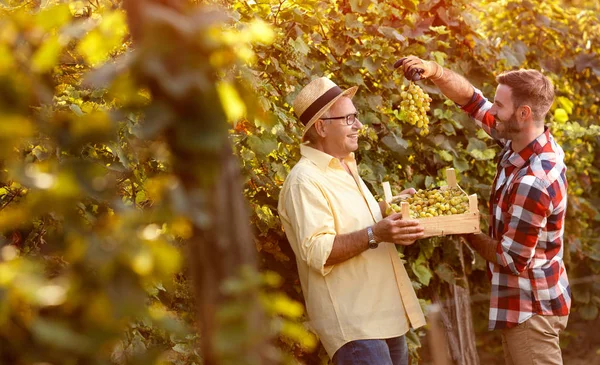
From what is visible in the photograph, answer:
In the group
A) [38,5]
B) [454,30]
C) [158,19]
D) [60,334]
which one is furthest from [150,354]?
[454,30]

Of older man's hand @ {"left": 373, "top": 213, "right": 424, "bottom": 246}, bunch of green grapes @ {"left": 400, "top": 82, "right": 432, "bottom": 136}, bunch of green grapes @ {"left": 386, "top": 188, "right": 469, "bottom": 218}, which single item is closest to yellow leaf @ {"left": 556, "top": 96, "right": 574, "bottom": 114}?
bunch of green grapes @ {"left": 400, "top": 82, "right": 432, "bottom": 136}

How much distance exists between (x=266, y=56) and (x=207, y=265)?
7.77ft

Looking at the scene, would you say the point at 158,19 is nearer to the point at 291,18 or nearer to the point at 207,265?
the point at 207,265

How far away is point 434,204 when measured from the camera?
3.09 metres

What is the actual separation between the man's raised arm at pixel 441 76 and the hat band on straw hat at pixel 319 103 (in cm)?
50

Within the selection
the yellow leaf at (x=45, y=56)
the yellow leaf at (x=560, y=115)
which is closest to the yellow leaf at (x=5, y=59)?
the yellow leaf at (x=45, y=56)

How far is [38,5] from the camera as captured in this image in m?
2.89

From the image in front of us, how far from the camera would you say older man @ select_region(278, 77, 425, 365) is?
9.29ft

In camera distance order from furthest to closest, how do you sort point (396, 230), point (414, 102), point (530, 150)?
point (414, 102) → point (530, 150) → point (396, 230)

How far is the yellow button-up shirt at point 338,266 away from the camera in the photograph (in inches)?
112

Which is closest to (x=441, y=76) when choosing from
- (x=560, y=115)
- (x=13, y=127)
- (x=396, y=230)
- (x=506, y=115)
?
(x=506, y=115)

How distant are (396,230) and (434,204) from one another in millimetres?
340

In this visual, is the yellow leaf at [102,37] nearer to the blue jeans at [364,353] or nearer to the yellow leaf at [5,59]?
the yellow leaf at [5,59]

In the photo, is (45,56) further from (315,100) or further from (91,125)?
(315,100)
